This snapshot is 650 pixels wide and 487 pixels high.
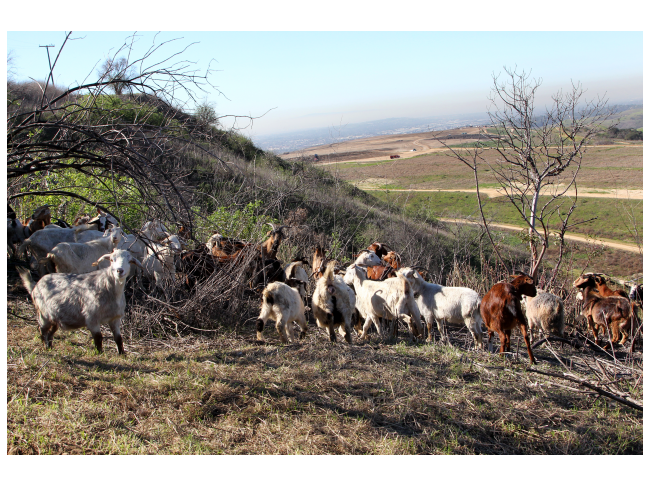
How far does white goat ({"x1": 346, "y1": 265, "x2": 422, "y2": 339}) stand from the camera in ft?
24.5

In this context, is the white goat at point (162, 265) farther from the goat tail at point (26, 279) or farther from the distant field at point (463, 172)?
the distant field at point (463, 172)

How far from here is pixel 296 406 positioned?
4680 millimetres

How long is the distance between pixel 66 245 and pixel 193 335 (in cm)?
249

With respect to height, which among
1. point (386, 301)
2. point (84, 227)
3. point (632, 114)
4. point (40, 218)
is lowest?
point (386, 301)

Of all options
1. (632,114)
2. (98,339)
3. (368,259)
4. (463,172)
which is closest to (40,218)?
(98,339)

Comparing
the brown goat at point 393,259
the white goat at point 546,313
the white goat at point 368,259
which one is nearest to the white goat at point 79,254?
the white goat at point 368,259

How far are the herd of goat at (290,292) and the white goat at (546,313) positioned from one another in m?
0.02

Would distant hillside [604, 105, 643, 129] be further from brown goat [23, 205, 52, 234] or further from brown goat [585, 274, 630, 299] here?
brown goat [23, 205, 52, 234]

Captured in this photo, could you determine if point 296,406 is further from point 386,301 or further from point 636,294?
point 636,294

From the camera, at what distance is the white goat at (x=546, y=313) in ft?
25.9

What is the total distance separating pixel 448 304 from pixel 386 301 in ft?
3.22

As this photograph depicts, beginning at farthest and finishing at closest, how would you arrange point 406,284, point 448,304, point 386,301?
point 386,301, point 448,304, point 406,284

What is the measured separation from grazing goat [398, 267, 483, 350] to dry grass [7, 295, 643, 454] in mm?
1225

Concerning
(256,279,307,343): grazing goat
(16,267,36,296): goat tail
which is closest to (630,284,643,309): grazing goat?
(256,279,307,343): grazing goat
